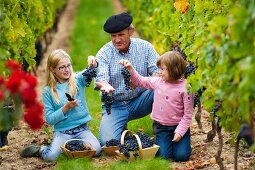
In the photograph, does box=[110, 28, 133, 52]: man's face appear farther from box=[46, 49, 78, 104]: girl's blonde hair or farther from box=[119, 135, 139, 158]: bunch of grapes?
box=[119, 135, 139, 158]: bunch of grapes

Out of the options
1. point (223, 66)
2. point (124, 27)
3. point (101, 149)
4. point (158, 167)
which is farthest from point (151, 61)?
point (223, 66)

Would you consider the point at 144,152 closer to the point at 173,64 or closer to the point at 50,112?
the point at 173,64

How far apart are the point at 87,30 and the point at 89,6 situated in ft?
29.6

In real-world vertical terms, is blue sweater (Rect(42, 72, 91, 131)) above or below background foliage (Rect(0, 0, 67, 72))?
below

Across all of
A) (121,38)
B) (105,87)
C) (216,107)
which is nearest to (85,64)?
(121,38)

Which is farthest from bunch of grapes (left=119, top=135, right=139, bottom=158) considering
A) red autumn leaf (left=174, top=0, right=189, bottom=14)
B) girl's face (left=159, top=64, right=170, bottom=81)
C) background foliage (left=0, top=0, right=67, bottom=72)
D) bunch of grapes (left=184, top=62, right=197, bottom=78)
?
red autumn leaf (left=174, top=0, right=189, bottom=14)

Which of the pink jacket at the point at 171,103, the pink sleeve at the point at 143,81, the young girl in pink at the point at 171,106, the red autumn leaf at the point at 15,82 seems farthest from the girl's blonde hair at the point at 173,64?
the red autumn leaf at the point at 15,82

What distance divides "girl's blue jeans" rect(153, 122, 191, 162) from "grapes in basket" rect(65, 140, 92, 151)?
679 mm

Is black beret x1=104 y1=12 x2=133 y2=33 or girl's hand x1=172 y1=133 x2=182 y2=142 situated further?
black beret x1=104 y1=12 x2=133 y2=33

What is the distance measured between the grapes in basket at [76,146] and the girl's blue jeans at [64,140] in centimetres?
9

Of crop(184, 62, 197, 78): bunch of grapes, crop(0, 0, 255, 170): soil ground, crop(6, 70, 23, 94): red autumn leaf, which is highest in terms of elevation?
crop(6, 70, 23, 94): red autumn leaf

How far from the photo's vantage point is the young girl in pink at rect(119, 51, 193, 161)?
5516 millimetres

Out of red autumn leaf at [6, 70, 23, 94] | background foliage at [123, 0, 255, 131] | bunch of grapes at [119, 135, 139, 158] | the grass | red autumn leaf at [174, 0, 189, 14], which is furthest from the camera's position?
red autumn leaf at [174, 0, 189, 14]

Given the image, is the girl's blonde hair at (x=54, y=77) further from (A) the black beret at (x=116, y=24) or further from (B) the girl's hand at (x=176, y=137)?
(B) the girl's hand at (x=176, y=137)
